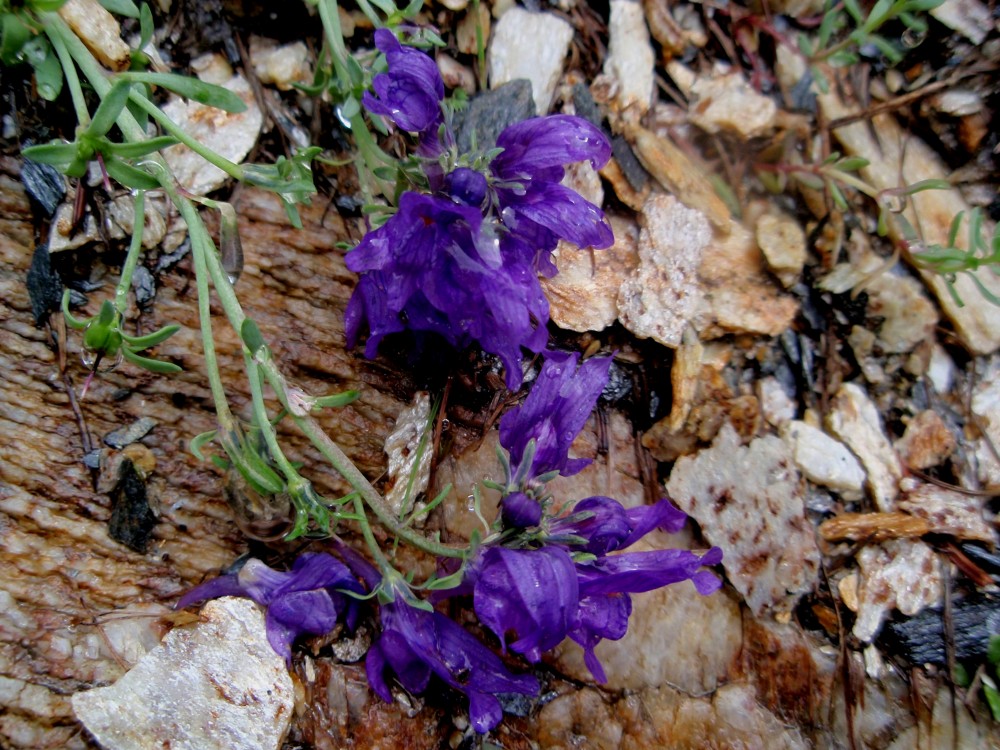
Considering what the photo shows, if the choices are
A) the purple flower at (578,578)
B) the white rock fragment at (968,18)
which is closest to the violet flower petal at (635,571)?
the purple flower at (578,578)

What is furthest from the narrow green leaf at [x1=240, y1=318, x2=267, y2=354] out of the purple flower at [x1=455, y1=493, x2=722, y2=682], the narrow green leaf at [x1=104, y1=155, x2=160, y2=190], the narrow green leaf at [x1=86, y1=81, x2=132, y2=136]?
the purple flower at [x1=455, y1=493, x2=722, y2=682]

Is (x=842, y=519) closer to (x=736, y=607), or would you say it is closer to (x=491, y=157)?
(x=736, y=607)

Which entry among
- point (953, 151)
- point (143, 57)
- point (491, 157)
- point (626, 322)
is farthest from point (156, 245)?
point (953, 151)

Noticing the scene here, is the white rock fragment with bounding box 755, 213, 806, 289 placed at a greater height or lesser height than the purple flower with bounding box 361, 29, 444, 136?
lesser

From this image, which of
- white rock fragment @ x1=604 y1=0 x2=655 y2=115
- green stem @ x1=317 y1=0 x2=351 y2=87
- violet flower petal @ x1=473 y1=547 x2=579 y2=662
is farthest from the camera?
white rock fragment @ x1=604 y1=0 x2=655 y2=115

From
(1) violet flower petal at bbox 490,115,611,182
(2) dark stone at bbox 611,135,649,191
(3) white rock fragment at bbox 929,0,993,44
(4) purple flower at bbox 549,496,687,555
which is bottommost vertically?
(4) purple flower at bbox 549,496,687,555

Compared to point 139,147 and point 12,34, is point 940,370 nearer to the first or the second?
point 139,147

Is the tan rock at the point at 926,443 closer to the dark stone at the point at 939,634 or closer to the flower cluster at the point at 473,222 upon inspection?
the dark stone at the point at 939,634

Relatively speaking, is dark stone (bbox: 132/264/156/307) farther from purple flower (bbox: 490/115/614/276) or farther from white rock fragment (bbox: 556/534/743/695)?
white rock fragment (bbox: 556/534/743/695)
